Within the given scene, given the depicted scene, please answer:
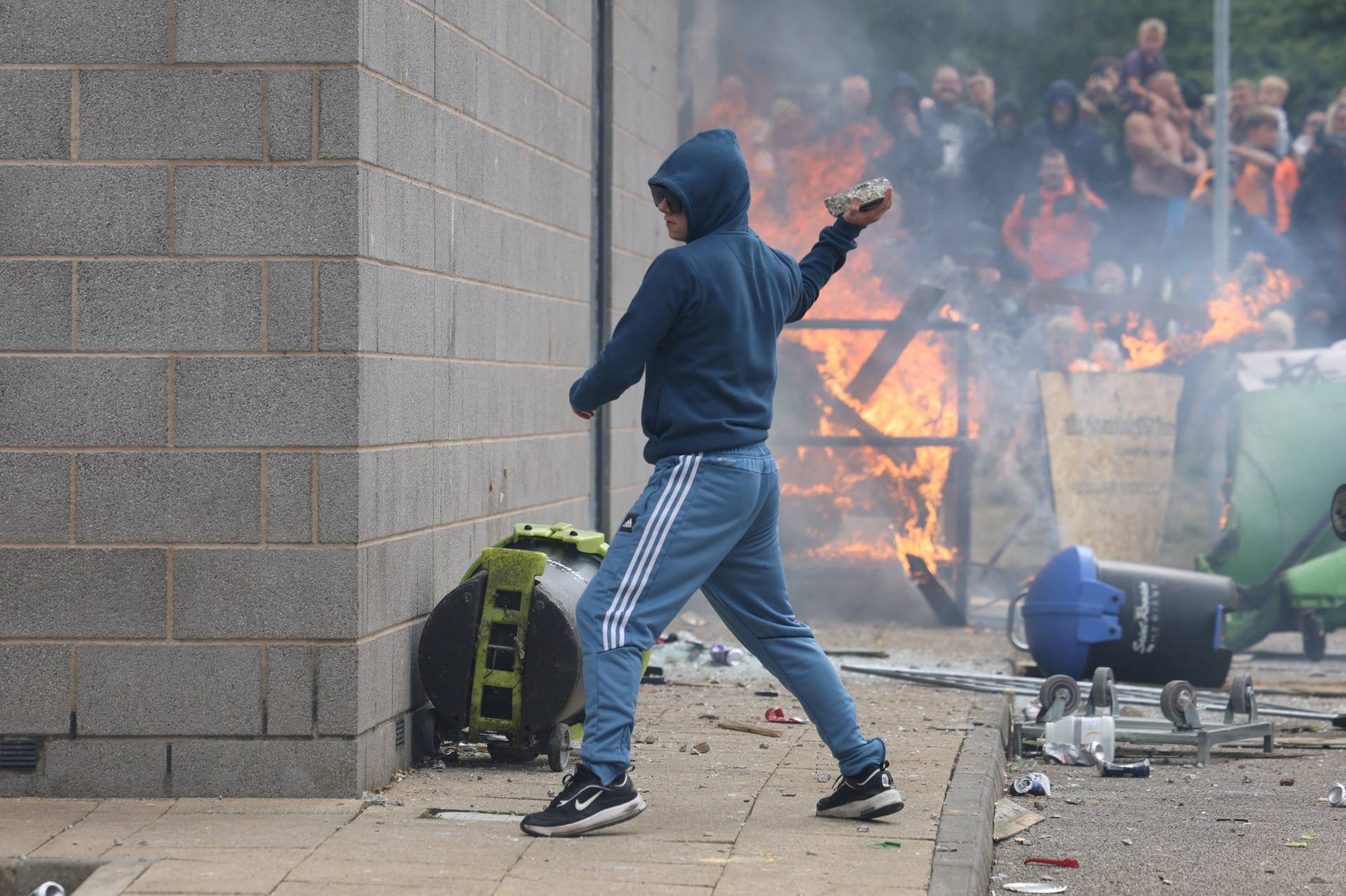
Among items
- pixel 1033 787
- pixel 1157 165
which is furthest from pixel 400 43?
pixel 1157 165

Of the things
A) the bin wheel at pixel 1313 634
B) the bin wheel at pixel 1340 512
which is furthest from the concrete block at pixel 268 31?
the bin wheel at pixel 1313 634

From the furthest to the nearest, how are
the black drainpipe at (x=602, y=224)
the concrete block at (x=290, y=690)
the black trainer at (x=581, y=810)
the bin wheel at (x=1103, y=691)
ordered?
the black drainpipe at (x=602, y=224) → the bin wheel at (x=1103, y=691) → the concrete block at (x=290, y=690) → the black trainer at (x=581, y=810)

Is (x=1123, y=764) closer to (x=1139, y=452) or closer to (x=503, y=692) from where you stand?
(x=503, y=692)

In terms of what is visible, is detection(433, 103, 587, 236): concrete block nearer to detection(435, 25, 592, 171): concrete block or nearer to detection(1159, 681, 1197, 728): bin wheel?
detection(435, 25, 592, 171): concrete block

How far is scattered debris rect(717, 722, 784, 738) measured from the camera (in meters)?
6.82

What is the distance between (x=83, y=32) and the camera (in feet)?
17.4

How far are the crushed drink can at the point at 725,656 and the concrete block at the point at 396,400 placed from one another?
3.33 m

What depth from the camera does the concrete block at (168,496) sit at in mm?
5309

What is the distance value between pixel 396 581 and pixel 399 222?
1.17m

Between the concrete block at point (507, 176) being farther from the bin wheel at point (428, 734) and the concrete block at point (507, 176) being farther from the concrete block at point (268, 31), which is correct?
the bin wheel at point (428, 734)

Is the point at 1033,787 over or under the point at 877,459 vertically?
under

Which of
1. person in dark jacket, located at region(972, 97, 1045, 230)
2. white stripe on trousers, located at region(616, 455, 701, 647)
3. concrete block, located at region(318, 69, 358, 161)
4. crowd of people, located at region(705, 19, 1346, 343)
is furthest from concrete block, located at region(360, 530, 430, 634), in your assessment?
person in dark jacket, located at region(972, 97, 1045, 230)

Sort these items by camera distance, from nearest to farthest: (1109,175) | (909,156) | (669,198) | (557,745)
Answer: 1. (669,198)
2. (557,745)
3. (909,156)
4. (1109,175)

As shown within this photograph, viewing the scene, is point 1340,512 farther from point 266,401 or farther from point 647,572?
point 266,401
